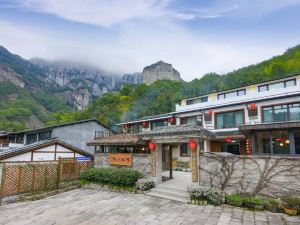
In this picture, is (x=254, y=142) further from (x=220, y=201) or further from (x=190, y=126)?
(x=220, y=201)

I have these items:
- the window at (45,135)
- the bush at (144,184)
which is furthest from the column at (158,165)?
the window at (45,135)

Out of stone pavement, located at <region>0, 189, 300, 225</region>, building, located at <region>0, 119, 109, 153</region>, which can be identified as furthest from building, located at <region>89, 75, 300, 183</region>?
building, located at <region>0, 119, 109, 153</region>

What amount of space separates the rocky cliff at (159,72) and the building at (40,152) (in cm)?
7606

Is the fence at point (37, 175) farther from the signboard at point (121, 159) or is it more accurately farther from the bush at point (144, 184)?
the bush at point (144, 184)

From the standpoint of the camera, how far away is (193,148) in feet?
36.0

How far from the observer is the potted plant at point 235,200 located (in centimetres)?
879

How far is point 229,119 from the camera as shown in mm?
21797

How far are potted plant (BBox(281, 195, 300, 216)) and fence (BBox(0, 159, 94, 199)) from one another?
1350 centimetres

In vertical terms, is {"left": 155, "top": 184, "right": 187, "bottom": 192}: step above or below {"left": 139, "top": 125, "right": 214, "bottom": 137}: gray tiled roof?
A: below

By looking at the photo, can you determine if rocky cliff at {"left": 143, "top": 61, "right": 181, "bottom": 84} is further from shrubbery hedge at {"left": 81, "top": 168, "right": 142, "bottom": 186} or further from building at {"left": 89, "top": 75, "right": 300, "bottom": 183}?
shrubbery hedge at {"left": 81, "top": 168, "right": 142, "bottom": 186}

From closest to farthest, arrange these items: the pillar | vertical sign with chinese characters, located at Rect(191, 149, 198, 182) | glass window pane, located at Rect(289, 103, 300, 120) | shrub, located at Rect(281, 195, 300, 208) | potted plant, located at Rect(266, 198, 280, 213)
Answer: shrub, located at Rect(281, 195, 300, 208) < potted plant, located at Rect(266, 198, 280, 213) < vertical sign with chinese characters, located at Rect(191, 149, 198, 182) < the pillar < glass window pane, located at Rect(289, 103, 300, 120)

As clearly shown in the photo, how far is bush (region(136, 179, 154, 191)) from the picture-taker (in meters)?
12.0

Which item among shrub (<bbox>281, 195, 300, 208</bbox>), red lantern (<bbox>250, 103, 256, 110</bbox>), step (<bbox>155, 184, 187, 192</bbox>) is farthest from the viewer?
red lantern (<bbox>250, 103, 256, 110</bbox>)

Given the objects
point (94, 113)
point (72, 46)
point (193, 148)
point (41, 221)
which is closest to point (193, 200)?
point (193, 148)
